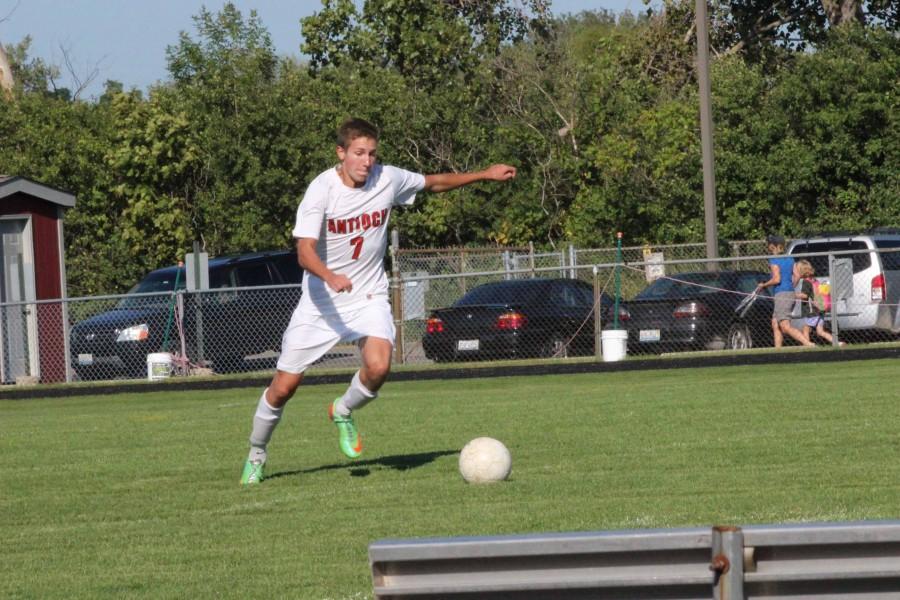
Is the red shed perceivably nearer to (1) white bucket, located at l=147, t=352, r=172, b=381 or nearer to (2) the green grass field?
(1) white bucket, located at l=147, t=352, r=172, b=381

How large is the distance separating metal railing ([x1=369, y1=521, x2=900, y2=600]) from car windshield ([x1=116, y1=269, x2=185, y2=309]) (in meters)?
23.2

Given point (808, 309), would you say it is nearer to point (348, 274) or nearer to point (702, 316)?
point (702, 316)

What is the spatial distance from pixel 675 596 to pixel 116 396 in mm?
19955

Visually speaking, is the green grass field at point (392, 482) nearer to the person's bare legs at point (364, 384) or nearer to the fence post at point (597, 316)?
the person's bare legs at point (364, 384)

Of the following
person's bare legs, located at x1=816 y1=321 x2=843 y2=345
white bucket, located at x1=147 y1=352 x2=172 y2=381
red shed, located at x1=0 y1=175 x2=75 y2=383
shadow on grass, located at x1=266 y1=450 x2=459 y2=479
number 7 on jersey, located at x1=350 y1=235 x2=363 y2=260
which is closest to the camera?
number 7 on jersey, located at x1=350 y1=235 x2=363 y2=260

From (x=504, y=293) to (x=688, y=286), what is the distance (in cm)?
307

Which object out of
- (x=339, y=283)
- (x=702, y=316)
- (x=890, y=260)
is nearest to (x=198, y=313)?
(x=702, y=316)

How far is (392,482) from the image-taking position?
31.3 feet

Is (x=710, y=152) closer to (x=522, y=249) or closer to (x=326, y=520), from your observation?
(x=522, y=249)

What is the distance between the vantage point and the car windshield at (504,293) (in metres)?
25.9

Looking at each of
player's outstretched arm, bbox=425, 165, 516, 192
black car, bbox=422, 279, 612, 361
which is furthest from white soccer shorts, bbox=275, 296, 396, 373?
black car, bbox=422, 279, 612, 361

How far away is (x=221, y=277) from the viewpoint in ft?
90.9

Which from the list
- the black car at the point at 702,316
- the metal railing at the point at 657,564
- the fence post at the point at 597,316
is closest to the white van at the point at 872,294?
the black car at the point at 702,316

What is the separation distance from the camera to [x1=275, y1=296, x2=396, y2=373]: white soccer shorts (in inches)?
385
